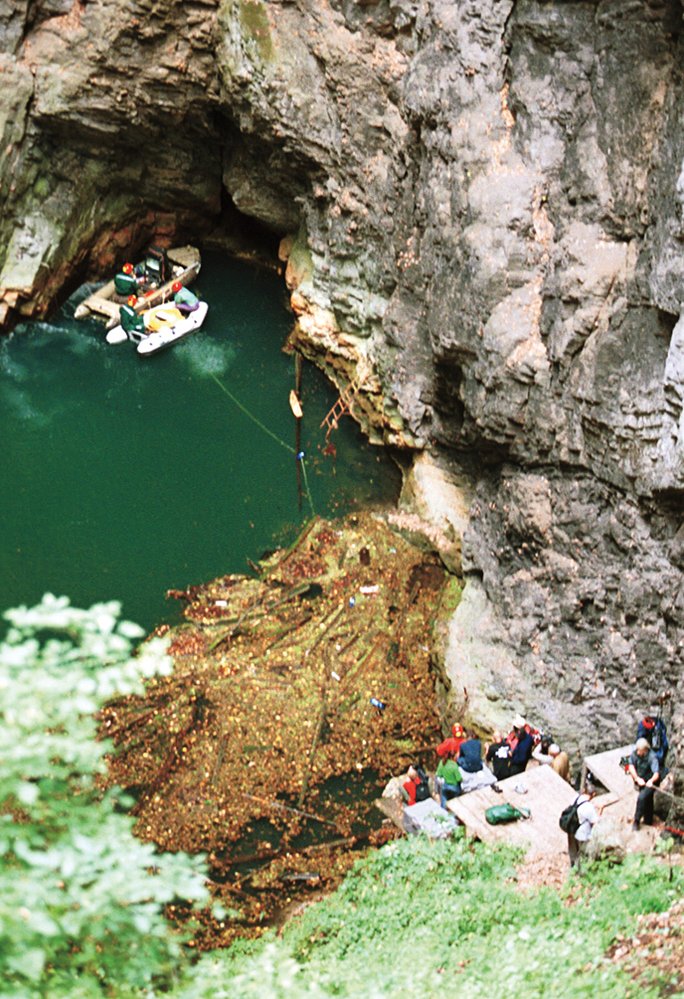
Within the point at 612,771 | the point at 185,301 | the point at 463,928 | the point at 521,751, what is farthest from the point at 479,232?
the point at 463,928

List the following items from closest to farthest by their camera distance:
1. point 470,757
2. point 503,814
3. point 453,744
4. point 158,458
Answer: point 503,814 → point 470,757 → point 453,744 → point 158,458

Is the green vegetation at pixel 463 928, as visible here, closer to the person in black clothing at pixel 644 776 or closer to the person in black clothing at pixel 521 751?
the person in black clothing at pixel 644 776

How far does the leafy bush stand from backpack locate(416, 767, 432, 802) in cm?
939

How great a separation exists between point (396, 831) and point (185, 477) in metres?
9.27

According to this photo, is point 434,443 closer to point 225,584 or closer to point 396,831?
point 225,584

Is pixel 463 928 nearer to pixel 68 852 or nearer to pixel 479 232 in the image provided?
pixel 68 852

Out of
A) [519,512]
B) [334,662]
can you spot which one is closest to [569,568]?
[519,512]

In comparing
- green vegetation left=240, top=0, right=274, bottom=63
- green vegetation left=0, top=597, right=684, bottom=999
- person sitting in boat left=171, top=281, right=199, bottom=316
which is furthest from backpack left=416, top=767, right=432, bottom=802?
green vegetation left=240, top=0, right=274, bottom=63

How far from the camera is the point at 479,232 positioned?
58.2 ft

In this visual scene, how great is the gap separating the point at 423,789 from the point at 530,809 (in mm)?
1929

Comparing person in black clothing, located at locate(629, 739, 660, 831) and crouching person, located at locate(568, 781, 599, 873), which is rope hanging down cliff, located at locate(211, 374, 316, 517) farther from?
crouching person, located at locate(568, 781, 599, 873)

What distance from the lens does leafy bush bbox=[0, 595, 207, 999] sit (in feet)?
18.5

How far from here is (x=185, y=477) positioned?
22.3m

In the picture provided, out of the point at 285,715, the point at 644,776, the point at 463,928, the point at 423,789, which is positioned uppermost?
the point at 644,776
